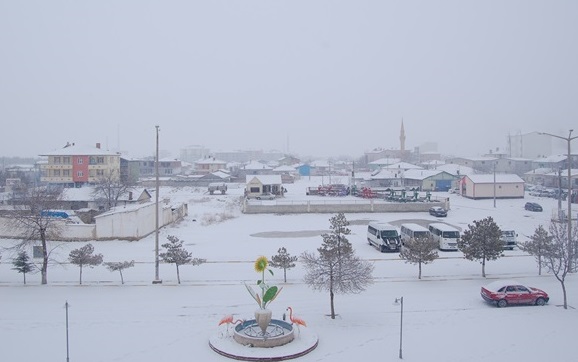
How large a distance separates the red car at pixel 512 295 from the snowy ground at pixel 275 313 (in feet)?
0.99

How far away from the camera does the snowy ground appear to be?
482 inches

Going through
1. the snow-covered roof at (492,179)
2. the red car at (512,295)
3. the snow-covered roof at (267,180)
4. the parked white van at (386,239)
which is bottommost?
the red car at (512,295)

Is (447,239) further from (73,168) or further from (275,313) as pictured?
(73,168)

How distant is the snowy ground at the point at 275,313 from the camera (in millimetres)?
12234

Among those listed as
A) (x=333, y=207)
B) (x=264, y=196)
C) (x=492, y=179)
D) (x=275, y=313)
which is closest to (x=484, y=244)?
(x=275, y=313)

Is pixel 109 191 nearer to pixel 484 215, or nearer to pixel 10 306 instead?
pixel 10 306

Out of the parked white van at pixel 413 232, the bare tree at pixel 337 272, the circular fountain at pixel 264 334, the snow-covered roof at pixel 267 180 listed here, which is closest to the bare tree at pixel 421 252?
the bare tree at pixel 337 272

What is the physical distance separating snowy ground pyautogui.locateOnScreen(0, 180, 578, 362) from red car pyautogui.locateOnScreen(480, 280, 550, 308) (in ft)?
0.99

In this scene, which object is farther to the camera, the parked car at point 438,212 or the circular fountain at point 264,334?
the parked car at point 438,212

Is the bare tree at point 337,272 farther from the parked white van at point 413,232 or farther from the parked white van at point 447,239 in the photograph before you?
the parked white van at point 447,239

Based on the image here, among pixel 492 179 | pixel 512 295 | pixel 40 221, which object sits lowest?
pixel 512 295

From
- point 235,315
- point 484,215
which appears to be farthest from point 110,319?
point 484,215

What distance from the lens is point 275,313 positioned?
1498cm

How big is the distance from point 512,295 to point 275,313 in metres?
7.68
